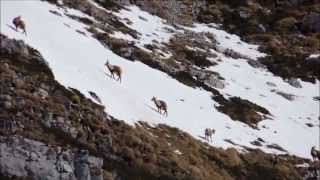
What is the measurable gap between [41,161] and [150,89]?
23.6 metres

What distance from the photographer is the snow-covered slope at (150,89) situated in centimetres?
5053

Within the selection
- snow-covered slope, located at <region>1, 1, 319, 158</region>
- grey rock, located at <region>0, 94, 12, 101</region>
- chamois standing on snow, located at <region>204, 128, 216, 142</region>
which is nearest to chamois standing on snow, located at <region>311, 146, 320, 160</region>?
snow-covered slope, located at <region>1, 1, 319, 158</region>

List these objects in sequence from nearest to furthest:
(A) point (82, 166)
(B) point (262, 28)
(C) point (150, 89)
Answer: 1. (A) point (82, 166)
2. (C) point (150, 89)
3. (B) point (262, 28)

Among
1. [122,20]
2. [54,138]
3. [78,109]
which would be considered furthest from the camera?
[122,20]

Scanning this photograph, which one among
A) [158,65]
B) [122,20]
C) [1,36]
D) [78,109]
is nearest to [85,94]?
[78,109]

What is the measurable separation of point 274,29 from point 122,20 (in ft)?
96.4

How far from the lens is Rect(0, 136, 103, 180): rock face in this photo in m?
34.2

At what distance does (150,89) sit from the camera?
190 feet

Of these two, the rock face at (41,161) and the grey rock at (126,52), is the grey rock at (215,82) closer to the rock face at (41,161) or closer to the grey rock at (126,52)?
the grey rock at (126,52)

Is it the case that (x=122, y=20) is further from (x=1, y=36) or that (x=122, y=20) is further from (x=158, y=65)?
(x=1, y=36)

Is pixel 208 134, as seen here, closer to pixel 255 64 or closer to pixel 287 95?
pixel 287 95

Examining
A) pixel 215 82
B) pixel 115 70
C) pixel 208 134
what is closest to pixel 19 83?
pixel 115 70

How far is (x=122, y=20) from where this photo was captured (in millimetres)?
79875

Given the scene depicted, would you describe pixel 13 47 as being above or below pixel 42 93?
above
